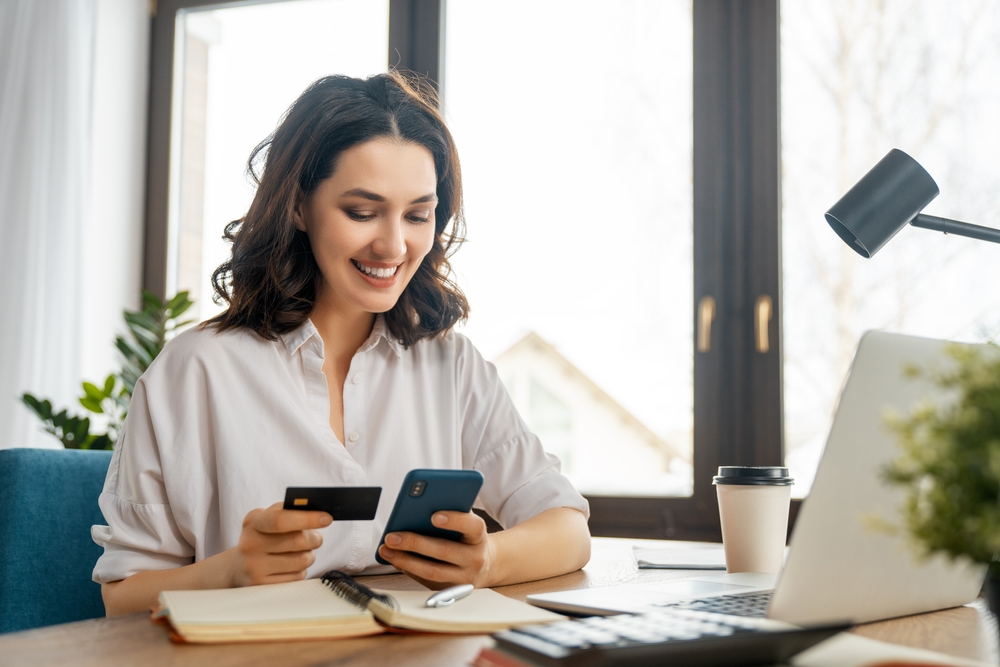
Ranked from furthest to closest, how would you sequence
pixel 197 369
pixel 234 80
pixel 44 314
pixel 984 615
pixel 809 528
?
pixel 234 80 → pixel 44 314 → pixel 197 369 → pixel 984 615 → pixel 809 528

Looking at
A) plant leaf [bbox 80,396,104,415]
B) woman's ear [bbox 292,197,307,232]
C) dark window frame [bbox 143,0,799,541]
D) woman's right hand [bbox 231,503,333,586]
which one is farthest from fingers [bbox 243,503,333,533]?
plant leaf [bbox 80,396,104,415]

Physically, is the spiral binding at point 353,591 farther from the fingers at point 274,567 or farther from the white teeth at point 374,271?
the white teeth at point 374,271

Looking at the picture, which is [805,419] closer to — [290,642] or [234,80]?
[290,642]

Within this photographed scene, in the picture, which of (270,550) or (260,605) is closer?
(260,605)

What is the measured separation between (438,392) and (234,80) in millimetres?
2052

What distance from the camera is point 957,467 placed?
468 millimetres

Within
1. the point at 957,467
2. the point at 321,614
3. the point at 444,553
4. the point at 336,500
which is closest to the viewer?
the point at 957,467

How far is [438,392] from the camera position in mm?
1513

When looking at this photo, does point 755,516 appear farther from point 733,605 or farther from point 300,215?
point 300,215

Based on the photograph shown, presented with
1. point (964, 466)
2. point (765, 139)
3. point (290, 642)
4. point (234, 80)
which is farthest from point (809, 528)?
point (234, 80)

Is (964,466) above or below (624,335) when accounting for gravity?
below

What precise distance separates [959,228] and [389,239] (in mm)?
791

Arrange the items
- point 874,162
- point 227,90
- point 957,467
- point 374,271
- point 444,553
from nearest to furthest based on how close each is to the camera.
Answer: point 957,467 < point 444,553 < point 374,271 < point 874,162 < point 227,90

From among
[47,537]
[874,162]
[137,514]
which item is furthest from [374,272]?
Answer: [874,162]
